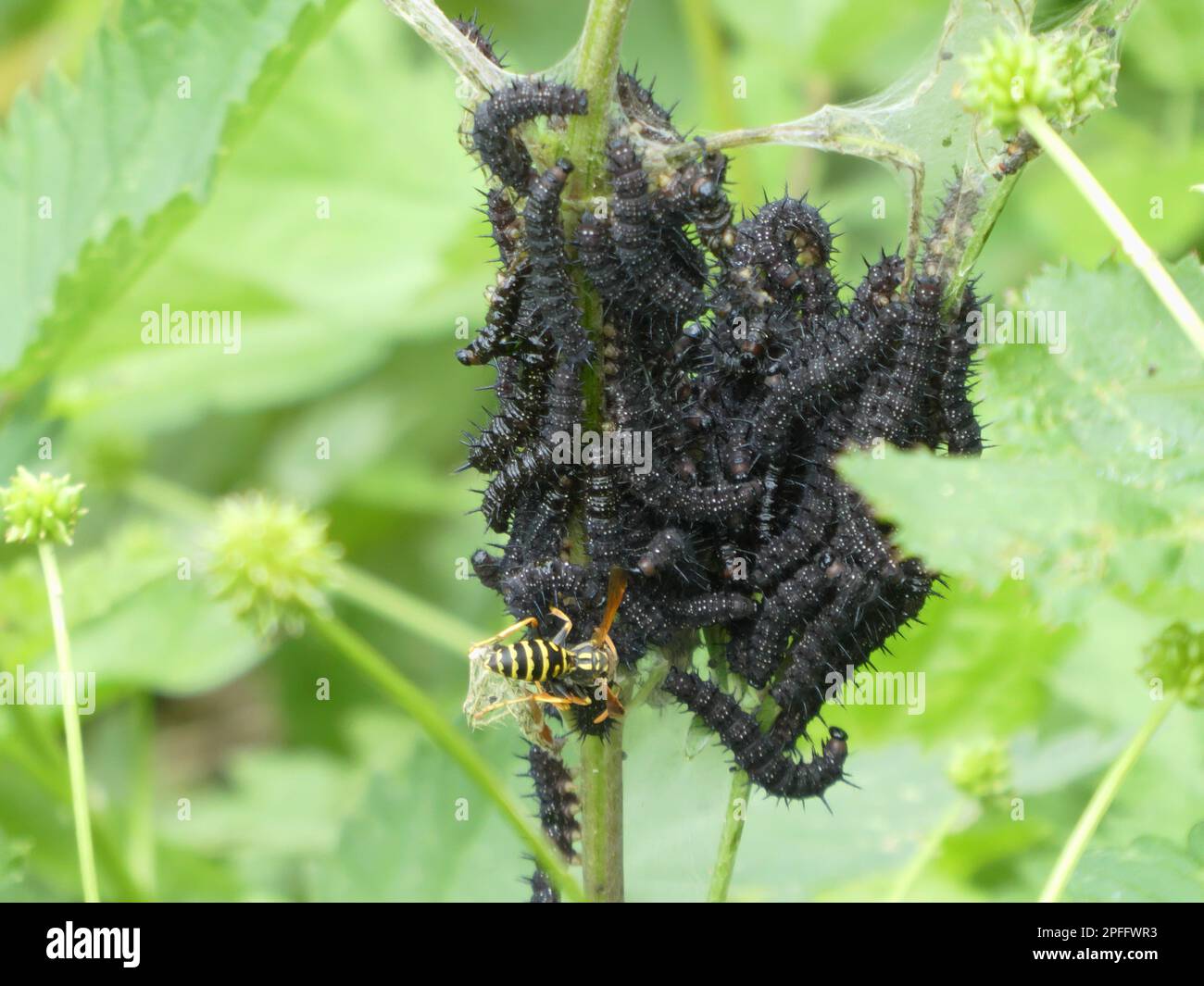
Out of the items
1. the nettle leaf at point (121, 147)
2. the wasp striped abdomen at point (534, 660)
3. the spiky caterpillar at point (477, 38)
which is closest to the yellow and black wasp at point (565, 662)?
the wasp striped abdomen at point (534, 660)

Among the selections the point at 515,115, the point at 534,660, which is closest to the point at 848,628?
the point at 534,660

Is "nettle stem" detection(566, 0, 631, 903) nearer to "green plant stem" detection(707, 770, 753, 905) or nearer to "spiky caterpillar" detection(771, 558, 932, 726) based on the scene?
"green plant stem" detection(707, 770, 753, 905)

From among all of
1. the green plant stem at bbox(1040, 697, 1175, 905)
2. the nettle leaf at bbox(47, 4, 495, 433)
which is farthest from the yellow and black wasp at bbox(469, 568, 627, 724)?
the nettle leaf at bbox(47, 4, 495, 433)

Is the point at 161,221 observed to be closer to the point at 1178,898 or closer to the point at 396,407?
the point at 1178,898

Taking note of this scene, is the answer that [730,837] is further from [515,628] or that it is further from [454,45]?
[454,45]

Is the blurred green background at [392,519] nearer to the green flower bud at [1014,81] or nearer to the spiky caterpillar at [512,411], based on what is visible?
the green flower bud at [1014,81]
